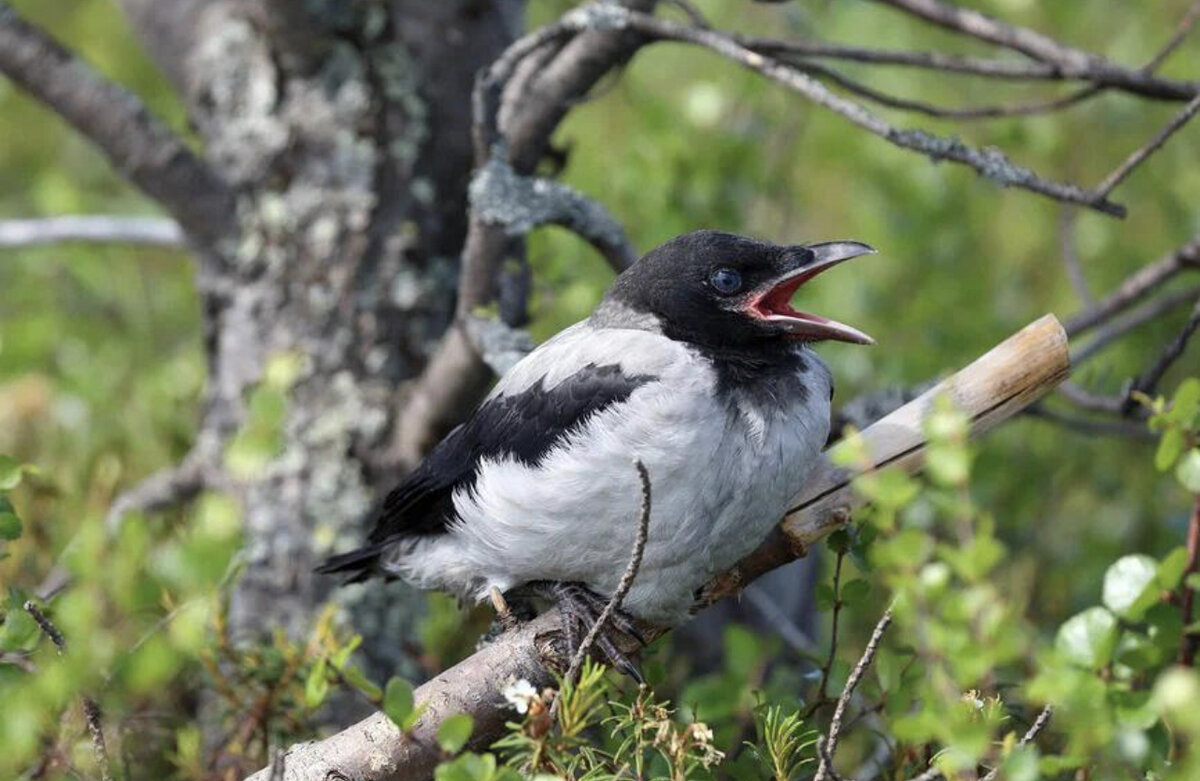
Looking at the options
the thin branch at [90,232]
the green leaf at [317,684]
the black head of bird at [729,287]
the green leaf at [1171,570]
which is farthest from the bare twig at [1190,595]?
the thin branch at [90,232]

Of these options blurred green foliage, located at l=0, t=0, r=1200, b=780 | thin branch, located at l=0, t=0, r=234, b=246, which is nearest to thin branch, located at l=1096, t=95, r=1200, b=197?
blurred green foliage, located at l=0, t=0, r=1200, b=780

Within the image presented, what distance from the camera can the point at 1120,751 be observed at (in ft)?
5.63

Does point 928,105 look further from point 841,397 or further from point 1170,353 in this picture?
point 841,397

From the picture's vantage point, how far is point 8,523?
204cm

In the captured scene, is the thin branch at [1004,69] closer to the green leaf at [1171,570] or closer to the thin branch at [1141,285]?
the thin branch at [1141,285]

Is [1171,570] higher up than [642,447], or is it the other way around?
[1171,570]

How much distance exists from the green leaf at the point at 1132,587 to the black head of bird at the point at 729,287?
1.13 metres

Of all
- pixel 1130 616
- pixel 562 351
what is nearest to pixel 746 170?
pixel 562 351

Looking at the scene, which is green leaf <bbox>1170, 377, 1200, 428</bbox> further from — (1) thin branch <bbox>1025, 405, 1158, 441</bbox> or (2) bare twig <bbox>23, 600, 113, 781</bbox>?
(1) thin branch <bbox>1025, 405, 1158, 441</bbox>

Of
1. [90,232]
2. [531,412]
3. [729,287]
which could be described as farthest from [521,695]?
[90,232]

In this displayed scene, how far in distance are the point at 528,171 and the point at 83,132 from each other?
1.14 metres

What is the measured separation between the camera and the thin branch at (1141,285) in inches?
128

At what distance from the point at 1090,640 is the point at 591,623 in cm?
115

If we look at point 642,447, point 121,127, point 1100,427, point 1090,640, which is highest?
point 121,127
